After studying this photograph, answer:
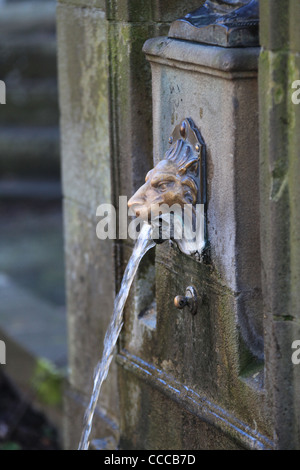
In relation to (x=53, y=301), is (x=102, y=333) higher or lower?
higher

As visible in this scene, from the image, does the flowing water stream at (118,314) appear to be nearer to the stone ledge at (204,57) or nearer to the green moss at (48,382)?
the stone ledge at (204,57)

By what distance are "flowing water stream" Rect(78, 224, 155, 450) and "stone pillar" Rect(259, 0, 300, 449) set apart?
20.2 inches

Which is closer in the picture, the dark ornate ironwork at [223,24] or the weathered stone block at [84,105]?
the dark ornate ironwork at [223,24]

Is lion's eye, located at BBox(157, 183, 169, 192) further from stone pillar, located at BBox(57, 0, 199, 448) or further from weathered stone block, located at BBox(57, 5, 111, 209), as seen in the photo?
weathered stone block, located at BBox(57, 5, 111, 209)

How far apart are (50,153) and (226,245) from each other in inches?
210

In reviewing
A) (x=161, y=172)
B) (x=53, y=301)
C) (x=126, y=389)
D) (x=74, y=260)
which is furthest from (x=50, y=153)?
(x=161, y=172)

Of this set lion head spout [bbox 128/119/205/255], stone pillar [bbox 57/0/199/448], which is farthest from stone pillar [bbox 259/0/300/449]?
stone pillar [bbox 57/0/199/448]

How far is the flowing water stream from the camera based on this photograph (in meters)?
2.53

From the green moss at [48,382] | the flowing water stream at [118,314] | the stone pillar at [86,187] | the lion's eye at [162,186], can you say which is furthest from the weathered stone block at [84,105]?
the green moss at [48,382]

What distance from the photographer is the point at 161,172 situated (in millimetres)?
2275

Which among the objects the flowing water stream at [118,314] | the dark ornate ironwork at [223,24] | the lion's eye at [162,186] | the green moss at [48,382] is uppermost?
the dark ornate ironwork at [223,24]

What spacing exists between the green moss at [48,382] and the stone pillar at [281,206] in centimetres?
201

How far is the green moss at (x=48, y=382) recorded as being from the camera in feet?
13.0
